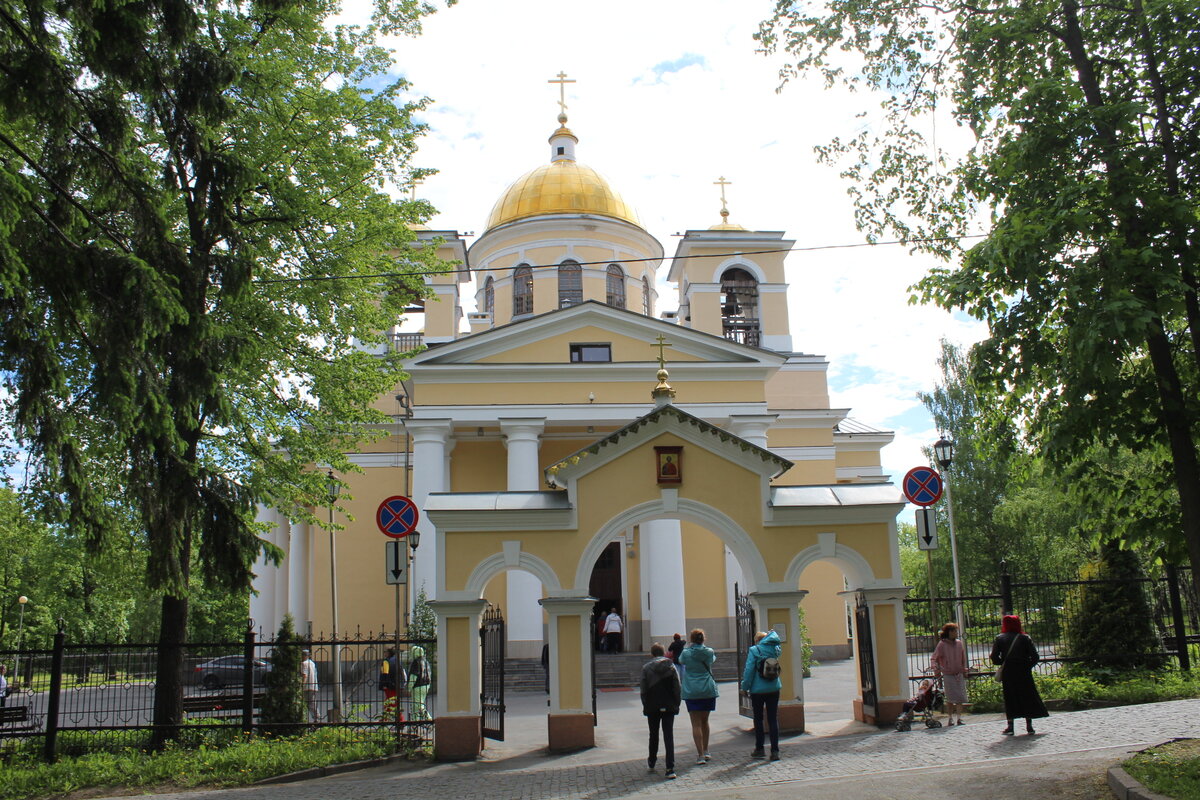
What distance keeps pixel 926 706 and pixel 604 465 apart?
508 cm

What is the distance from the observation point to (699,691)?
1019cm

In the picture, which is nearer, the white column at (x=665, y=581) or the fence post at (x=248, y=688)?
the fence post at (x=248, y=688)

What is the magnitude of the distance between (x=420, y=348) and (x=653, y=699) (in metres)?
9.94

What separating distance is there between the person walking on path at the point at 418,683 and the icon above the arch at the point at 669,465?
4.52 meters

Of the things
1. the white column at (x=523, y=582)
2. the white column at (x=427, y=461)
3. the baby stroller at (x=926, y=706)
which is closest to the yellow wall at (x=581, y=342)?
the white column at (x=523, y=582)

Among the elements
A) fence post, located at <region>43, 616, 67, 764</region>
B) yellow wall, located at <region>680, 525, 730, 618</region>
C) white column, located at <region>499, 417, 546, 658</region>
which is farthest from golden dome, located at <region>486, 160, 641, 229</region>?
fence post, located at <region>43, 616, 67, 764</region>

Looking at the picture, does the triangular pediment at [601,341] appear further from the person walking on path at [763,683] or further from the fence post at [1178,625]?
the person walking on path at [763,683]

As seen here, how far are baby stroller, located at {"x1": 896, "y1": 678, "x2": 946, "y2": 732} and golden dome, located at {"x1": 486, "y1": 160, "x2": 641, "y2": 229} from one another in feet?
67.0

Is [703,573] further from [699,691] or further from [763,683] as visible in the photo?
[699,691]

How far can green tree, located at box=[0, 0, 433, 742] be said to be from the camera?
819 cm

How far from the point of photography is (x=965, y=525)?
39.7m

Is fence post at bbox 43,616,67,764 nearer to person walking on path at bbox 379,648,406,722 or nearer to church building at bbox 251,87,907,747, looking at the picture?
person walking on path at bbox 379,648,406,722

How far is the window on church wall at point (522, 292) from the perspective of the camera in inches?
1151

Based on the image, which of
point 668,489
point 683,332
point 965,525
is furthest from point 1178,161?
point 965,525
